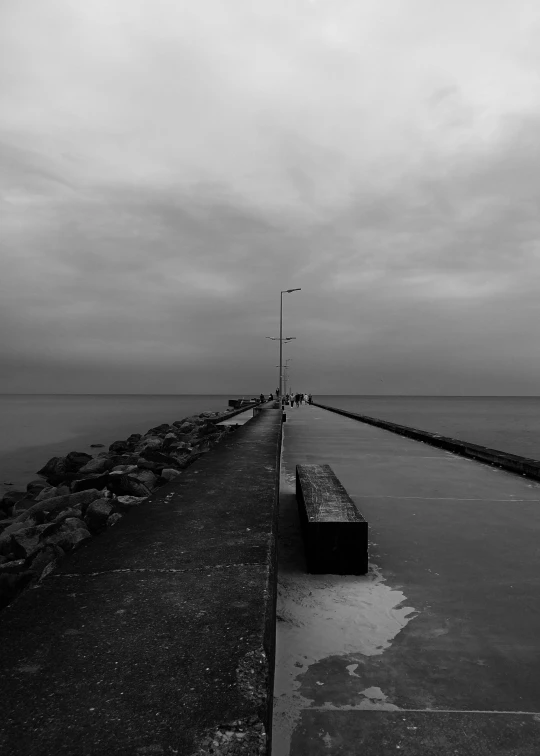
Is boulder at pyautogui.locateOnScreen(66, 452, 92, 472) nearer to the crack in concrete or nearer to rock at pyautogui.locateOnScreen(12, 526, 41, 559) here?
rock at pyautogui.locateOnScreen(12, 526, 41, 559)

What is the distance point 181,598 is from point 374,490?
481cm

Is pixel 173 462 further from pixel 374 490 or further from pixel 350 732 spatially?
pixel 350 732

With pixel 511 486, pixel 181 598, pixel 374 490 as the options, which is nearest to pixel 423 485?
pixel 374 490

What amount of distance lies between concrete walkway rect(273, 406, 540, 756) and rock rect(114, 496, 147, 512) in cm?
264

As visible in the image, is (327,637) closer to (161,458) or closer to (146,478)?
(146,478)

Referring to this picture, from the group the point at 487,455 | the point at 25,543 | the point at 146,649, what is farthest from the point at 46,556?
the point at 487,455

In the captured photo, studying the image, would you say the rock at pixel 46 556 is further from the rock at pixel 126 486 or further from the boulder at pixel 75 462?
the boulder at pixel 75 462

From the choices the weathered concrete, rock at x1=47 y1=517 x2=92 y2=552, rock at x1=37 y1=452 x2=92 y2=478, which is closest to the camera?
the weathered concrete

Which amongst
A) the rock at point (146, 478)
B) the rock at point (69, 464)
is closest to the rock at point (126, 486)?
the rock at point (146, 478)

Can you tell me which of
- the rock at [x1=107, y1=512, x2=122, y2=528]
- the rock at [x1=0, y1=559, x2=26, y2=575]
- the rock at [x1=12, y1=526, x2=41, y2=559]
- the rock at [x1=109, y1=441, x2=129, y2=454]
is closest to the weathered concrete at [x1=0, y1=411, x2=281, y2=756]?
the rock at [x1=0, y1=559, x2=26, y2=575]

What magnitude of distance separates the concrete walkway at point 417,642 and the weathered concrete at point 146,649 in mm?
350

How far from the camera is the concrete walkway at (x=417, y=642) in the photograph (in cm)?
202

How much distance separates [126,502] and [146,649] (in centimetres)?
552

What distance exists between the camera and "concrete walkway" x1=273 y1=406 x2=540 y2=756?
2.02 meters
